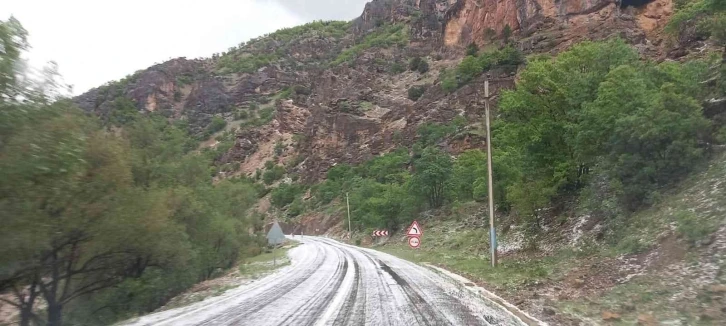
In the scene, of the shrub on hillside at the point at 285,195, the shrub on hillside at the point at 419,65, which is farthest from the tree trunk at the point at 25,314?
the shrub on hillside at the point at 419,65

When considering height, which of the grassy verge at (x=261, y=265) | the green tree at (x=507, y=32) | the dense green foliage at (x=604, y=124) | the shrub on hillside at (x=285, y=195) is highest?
the green tree at (x=507, y=32)

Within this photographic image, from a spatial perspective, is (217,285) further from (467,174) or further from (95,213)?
(467,174)

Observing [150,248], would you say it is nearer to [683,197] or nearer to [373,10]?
[683,197]

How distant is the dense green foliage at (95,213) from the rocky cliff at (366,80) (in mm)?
8937

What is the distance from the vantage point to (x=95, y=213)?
13992 mm

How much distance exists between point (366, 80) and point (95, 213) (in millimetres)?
107271

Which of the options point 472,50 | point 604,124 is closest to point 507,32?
point 472,50

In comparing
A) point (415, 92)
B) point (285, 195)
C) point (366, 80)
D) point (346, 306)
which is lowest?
point (346, 306)

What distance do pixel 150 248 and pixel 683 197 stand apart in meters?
17.4

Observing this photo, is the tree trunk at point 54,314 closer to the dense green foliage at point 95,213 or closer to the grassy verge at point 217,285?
the dense green foliage at point 95,213

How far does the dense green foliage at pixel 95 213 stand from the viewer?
890 centimetres

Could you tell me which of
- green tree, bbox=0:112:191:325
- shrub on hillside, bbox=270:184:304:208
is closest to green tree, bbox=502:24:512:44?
shrub on hillside, bbox=270:184:304:208

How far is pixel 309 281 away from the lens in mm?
18844

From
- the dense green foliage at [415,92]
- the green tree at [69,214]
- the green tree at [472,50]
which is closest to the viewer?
the green tree at [69,214]
